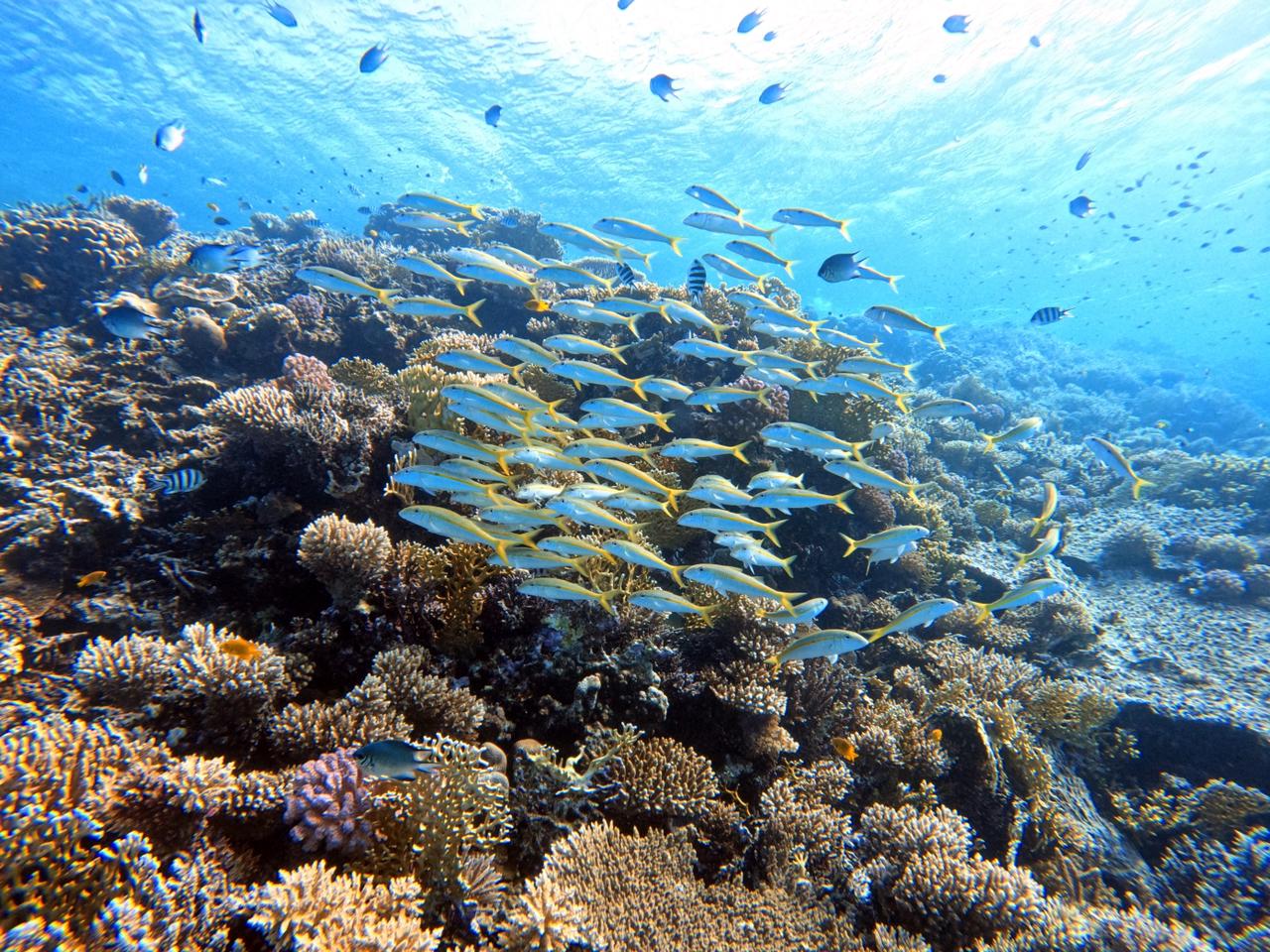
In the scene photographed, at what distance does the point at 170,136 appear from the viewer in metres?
10.1

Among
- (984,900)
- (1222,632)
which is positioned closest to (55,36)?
(984,900)

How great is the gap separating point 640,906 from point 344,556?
121 inches

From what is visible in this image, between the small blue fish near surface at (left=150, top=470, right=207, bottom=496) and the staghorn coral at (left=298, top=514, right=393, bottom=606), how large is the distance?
192 centimetres

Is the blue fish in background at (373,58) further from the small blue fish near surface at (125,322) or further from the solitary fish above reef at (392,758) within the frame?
the solitary fish above reef at (392,758)

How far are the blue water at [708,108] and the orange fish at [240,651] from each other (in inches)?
893

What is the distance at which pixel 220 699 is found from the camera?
3139 mm

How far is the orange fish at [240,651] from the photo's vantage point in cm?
321

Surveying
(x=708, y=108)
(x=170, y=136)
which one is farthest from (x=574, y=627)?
(x=708, y=108)

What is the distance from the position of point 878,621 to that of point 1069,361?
39.6m

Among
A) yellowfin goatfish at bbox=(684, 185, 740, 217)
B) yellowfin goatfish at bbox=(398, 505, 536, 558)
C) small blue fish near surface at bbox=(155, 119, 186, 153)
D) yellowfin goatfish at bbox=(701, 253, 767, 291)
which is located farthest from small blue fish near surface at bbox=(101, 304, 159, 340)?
yellowfin goatfish at bbox=(701, 253, 767, 291)

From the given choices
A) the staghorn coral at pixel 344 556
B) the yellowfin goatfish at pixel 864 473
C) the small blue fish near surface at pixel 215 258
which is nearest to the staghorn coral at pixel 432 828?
the staghorn coral at pixel 344 556

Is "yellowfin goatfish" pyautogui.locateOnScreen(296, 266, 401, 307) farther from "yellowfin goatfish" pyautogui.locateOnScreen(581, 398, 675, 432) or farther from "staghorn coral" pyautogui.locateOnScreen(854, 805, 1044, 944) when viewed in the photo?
"staghorn coral" pyautogui.locateOnScreen(854, 805, 1044, 944)

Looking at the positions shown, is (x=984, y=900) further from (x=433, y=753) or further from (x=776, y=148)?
(x=776, y=148)

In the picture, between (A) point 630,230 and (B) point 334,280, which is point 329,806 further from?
(A) point 630,230
